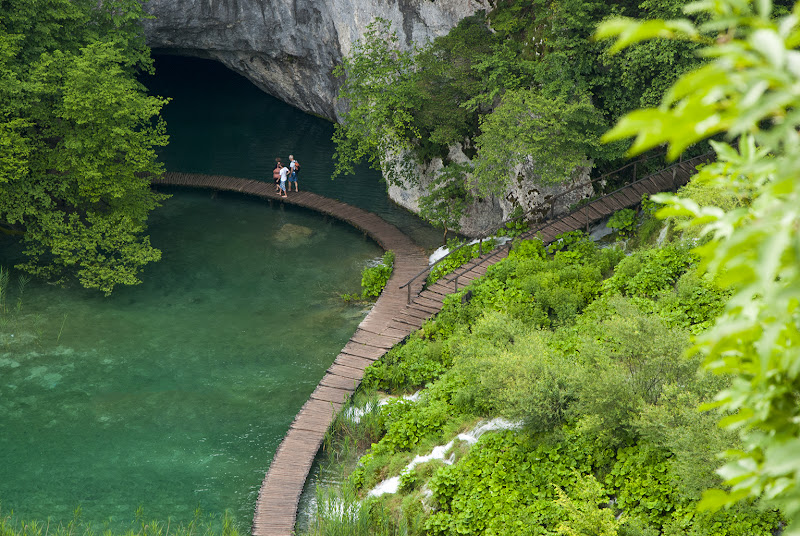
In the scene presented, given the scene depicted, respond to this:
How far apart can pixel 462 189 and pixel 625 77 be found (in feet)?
24.1

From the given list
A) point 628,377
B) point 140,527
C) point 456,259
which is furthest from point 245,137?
point 628,377

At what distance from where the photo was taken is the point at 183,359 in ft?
70.4

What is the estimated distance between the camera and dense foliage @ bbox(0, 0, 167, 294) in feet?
73.3

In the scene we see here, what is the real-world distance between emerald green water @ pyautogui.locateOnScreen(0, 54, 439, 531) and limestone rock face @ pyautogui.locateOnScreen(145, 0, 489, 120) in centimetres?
656

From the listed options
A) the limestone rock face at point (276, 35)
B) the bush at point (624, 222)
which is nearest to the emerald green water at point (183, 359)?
the limestone rock face at point (276, 35)

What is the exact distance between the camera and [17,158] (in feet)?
74.0

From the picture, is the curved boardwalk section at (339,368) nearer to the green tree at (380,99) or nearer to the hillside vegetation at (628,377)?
the hillside vegetation at (628,377)

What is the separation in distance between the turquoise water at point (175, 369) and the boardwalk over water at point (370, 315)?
762 mm

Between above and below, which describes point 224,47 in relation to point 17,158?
above

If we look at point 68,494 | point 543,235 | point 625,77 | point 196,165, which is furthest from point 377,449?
point 196,165

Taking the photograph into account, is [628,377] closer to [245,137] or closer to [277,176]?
[277,176]

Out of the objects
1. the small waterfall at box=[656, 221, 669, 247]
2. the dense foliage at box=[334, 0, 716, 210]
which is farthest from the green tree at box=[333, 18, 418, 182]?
the small waterfall at box=[656, 221, 669, 247]

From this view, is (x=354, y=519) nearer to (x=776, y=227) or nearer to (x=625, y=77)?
(x=776, y=227)

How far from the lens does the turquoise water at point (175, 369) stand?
664 inches
